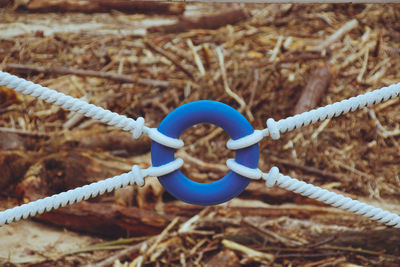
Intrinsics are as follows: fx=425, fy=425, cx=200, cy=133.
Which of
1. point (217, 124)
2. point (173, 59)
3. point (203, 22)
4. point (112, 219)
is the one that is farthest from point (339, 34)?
point (217, 124)

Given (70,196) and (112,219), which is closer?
(70,196)

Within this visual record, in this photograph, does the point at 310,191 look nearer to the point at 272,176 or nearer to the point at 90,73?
the point at 272,176

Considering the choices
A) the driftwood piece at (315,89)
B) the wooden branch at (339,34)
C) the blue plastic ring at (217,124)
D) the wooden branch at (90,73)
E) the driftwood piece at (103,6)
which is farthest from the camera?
the driftwood piece at (103,6)

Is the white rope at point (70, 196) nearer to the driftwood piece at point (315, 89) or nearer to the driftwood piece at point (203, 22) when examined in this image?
the driftwood piece at point (315, 89)

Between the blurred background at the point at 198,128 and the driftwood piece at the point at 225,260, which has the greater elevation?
the blurred background at the point at 198,128

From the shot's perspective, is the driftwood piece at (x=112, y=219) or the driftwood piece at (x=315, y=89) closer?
the driftwood piece at (x=112, y=219)

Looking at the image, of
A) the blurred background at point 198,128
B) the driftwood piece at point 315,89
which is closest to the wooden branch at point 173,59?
the blurred background at point 198,128

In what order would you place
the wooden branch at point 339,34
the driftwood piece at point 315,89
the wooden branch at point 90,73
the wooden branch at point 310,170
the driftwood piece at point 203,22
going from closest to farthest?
the wooden branch at point 310,170
the driftwood piece at point 315,89
the wooden branch at point 90,73
the wooden branch at point 339,34
the driftwood piece at point 203,22
